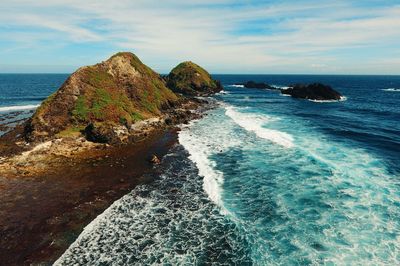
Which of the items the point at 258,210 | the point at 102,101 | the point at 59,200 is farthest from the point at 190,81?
the point at 258,210

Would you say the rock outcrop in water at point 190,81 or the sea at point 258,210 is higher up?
the rock outcrop in water at point 190,81

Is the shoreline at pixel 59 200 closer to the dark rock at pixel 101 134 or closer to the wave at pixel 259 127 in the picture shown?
the dark rock at pixel 101 134

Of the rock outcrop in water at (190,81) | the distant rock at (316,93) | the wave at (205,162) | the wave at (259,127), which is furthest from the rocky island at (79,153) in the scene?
the distant rock at (316,93)

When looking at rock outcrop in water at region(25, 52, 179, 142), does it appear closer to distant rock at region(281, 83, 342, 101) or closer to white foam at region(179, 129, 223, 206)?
white foam at region(179, 129, 223, 206)

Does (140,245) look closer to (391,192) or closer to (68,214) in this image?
(68,214)

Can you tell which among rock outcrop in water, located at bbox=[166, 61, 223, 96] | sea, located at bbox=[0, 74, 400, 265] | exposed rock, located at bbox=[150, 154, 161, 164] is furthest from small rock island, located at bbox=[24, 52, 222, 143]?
rock outcrop in water, located at bbox=[166, 61, 223, 96]

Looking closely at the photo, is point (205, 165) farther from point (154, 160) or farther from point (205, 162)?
point (154, 160)
